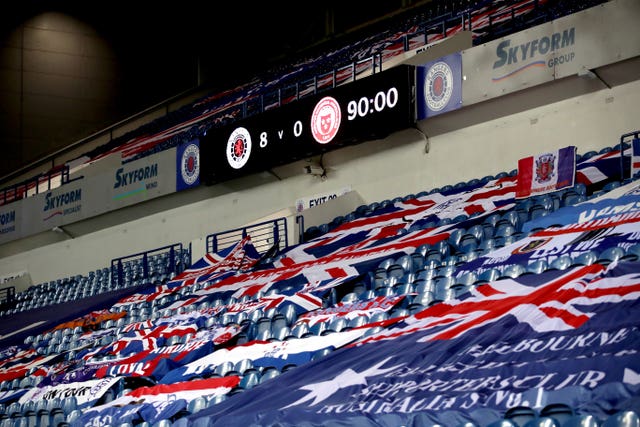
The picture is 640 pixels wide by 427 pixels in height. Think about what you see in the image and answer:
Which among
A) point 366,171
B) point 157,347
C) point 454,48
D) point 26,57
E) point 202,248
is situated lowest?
point 157,347

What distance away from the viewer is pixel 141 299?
13.5m

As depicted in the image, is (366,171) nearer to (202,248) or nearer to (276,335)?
(202,248)

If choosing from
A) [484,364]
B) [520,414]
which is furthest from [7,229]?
[520,414]

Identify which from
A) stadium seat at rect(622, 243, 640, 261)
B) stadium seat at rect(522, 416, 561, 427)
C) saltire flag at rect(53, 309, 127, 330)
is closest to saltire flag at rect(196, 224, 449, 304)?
saltire flag at rect(53, 309, 127, 330)

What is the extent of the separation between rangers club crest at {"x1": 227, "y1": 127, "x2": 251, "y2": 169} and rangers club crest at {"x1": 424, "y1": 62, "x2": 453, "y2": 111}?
11.2 feet

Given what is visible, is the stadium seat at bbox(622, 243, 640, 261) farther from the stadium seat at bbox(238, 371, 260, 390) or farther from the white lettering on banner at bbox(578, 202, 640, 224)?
the stadium seat at bbox(238, 371, 260, 390)

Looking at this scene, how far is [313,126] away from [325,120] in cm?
25

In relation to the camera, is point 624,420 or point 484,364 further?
Result: point 484,364

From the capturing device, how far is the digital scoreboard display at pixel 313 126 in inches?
506

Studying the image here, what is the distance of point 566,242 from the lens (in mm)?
7906

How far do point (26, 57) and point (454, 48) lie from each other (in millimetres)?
13843

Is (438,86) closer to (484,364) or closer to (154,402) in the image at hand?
(154,402)

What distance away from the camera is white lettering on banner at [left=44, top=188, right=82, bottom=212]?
1897cm

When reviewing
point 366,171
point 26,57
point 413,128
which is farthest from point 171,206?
point 26,57
